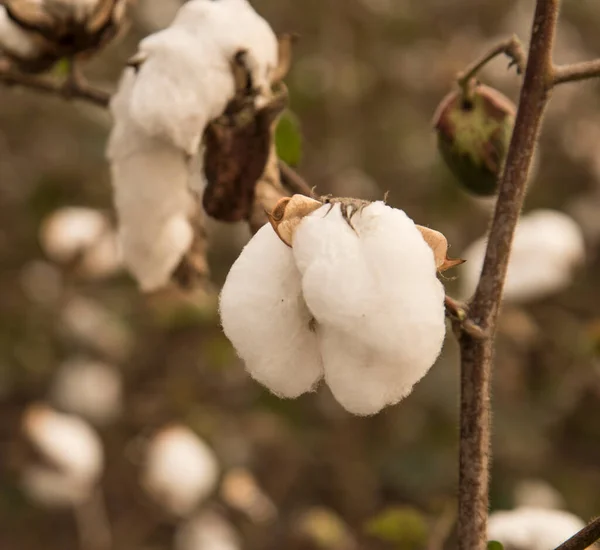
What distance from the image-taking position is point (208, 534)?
2.02 meters

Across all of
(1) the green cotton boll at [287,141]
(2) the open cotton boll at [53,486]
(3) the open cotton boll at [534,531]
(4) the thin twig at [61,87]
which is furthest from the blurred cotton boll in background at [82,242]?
(3) the open cotton boll at [534,531]

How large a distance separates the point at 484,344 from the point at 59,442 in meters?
1.43

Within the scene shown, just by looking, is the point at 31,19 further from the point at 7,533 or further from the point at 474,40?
the point at 474,40

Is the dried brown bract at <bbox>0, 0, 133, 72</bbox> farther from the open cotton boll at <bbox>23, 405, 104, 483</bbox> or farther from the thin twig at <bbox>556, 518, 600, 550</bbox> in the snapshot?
the open cotton boll at <bbox>23, 405, 104, 483</bbox>

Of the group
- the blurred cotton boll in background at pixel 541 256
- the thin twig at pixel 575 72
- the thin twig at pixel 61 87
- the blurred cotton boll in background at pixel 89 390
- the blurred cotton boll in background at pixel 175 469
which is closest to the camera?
the thin twig at pixel 575 72

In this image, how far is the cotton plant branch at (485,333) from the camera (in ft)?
1.81

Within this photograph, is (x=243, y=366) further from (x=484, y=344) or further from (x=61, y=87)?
(x=484, y=344)

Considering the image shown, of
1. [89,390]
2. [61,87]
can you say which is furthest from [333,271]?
[89,390]

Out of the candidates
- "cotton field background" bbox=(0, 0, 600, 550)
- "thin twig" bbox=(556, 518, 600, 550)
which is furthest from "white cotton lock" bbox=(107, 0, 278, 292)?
"cotton field background" bbox=(0, 0, 600, 550)

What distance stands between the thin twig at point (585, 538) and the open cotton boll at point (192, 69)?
38 cm

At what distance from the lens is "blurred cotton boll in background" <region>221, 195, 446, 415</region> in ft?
1.54

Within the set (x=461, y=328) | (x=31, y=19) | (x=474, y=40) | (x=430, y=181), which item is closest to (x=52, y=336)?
(x=430, y=181)

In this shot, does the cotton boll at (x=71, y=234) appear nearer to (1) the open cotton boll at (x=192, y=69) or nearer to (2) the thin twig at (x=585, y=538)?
(1) the open cotton boll at (x=192, y=69)

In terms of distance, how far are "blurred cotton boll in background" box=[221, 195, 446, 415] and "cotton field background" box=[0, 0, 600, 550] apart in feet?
3.41
